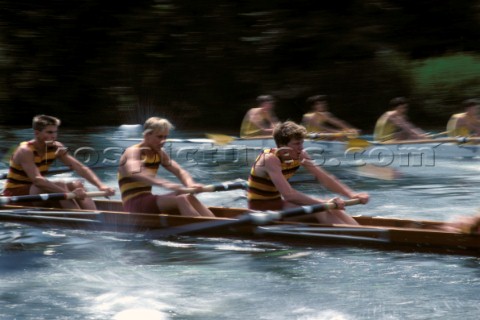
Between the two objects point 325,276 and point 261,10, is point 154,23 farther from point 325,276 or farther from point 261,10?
point 325,276

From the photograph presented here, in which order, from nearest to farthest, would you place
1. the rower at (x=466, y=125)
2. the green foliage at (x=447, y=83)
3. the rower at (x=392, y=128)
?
1. the rower at (x=466, y=125)
2. the rower at (x=392, y=128)
3. the green foliage at (x=447, y=83)

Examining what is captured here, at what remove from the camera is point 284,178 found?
8305mm

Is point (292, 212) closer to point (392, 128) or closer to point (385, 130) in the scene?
point (385, 130)

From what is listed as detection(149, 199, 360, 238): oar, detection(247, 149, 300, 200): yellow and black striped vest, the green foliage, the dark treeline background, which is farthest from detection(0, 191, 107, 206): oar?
the green foliage

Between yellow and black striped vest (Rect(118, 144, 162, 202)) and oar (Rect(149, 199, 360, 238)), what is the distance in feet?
1.58

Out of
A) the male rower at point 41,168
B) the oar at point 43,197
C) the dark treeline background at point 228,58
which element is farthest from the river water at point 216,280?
the dark treeline background at point 228,58

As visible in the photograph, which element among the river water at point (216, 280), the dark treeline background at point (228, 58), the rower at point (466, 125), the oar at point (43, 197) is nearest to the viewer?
the river water at point (216, 280)

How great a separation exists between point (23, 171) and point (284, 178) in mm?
3262

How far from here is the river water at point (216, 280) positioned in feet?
22.0

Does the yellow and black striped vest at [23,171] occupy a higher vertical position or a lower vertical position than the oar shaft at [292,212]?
higher

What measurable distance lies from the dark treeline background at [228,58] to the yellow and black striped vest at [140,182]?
15.3 m

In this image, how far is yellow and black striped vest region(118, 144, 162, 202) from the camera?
8.84m

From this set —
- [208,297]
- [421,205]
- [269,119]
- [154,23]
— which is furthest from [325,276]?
[154,23]

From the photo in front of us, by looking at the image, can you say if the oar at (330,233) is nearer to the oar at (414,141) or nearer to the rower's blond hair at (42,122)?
the rower's blond hair at (42,122)
